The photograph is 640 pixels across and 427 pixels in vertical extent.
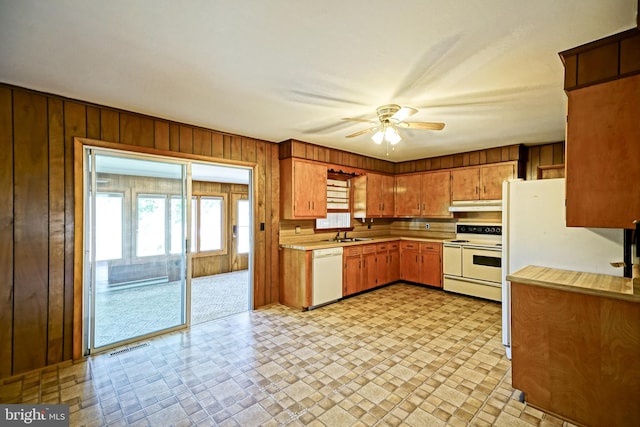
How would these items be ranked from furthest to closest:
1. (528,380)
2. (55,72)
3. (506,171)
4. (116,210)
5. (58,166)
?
(506,171), (116,210), (58,166), (55,72), (528,380)

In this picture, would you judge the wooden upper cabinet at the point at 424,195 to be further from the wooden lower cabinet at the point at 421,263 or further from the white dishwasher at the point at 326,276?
the white dishwasher at the point at 326,276

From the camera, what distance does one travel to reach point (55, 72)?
7.60 feet

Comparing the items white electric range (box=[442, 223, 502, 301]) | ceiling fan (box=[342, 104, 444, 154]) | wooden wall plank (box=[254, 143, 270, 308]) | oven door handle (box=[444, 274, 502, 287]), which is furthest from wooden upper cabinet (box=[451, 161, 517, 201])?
wooden wall plank (box=[254, 143, 270, 308])

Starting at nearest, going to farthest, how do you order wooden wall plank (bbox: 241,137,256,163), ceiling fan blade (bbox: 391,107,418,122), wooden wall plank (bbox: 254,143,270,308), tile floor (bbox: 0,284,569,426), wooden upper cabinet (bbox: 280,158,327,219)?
tile floor (bbox: 0,284,569,426) < ceiling fan blade (bbox: 391,107,418,122) < wooden wall plank (bbox: 241,137,256,163) < wooden wall plank (bbox: 254,143,270,308) < wooden upper cabinet (bbox: 280,158,327,219)

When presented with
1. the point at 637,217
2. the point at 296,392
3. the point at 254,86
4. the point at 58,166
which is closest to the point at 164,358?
the point at 296,392

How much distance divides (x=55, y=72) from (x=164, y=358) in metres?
2.66

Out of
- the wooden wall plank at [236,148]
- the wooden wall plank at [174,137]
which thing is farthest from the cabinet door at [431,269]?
the wooden wall plank at [174,137]

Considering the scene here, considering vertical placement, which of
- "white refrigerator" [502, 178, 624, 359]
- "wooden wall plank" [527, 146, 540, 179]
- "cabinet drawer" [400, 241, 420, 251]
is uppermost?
"wooden wall plank" [527, 146, 540, 179]

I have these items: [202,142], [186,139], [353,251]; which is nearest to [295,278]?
[353,251]

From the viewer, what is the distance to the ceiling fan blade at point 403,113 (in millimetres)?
3049

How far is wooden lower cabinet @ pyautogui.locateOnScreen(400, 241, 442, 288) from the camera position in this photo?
5.28m

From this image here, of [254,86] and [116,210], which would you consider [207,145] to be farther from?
[254,86]

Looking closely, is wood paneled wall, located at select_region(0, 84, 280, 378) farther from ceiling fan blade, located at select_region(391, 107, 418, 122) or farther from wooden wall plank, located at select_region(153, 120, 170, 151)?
ceiling fan blade, located at select_region(391, 107, 418, 122)

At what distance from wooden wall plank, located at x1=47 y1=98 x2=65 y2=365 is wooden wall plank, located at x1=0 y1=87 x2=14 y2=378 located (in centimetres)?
25
